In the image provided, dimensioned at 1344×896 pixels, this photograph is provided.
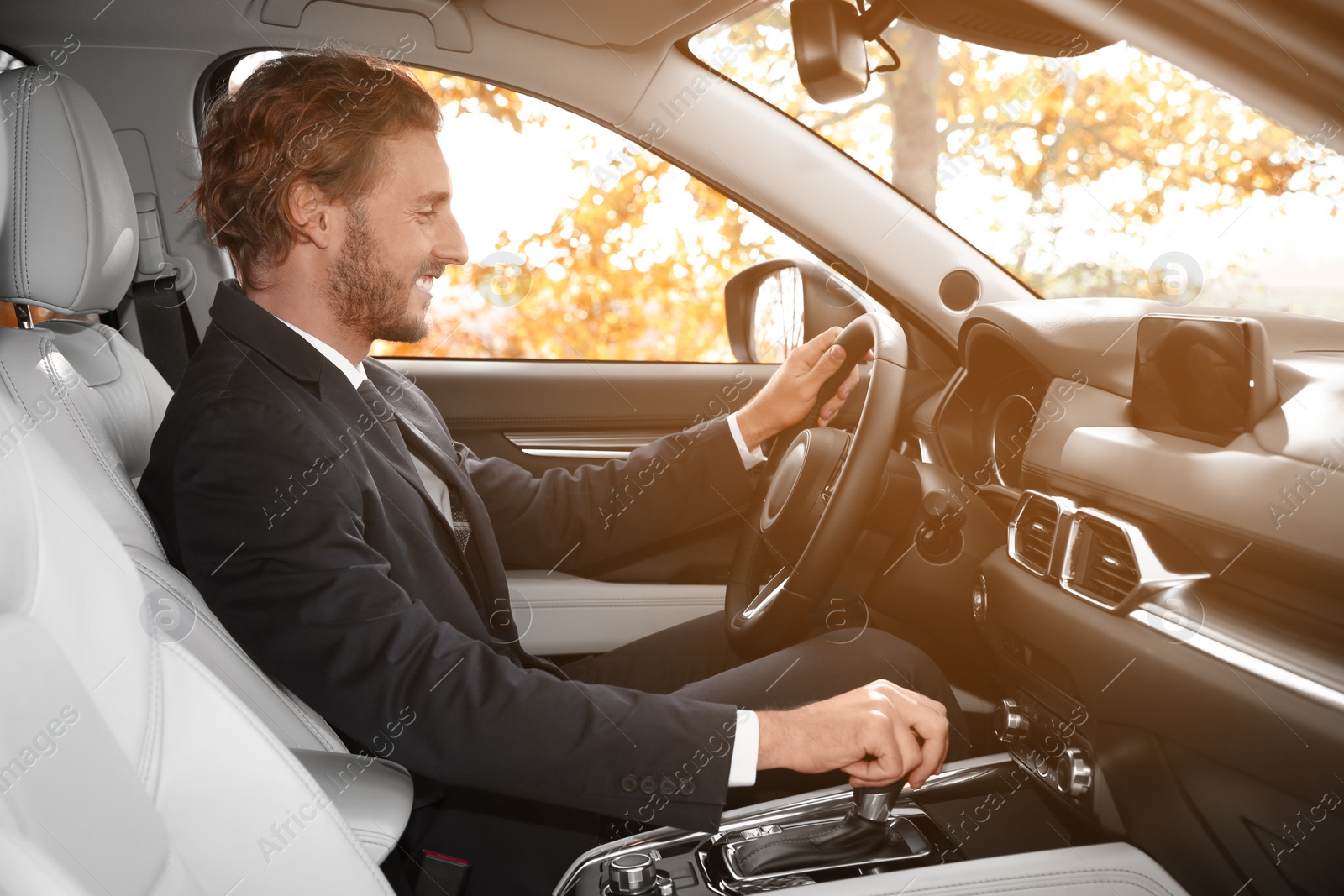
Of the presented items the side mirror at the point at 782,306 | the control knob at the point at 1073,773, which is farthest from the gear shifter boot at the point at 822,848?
the side mirror at the point at 782,306

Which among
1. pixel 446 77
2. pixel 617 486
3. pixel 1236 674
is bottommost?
pixel 1236 674

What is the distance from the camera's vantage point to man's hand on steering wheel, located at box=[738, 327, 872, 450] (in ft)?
5.24

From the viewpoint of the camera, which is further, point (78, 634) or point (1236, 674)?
point (1236, 674)

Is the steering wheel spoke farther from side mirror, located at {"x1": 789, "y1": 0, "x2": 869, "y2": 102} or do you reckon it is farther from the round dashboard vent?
side mirror, located at {"x1": 789, "y1": 0, "x2": 869, "y2": 102}

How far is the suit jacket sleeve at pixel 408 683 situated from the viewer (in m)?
1.03

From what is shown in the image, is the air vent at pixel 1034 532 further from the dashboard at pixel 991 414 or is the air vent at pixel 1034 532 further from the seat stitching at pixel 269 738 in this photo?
the seat stitching at pixel 269 738

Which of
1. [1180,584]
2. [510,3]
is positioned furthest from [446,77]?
[1180,584]

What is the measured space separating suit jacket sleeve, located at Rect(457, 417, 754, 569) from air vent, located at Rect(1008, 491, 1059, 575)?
0.51 metres

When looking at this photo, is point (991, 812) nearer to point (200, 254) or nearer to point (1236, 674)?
point (1236, 674)

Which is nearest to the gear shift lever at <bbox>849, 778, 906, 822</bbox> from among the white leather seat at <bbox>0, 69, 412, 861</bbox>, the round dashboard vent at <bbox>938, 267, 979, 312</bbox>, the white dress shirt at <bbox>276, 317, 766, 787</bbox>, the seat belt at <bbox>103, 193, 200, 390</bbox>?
the white dress shirt at <bbox>276, 317, 766, 787</bbox>

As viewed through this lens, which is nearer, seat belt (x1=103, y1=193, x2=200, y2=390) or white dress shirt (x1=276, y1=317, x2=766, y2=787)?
white dress shirt (x1=276, y1=317, x2=766, y2=787)

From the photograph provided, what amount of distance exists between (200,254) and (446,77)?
605mm

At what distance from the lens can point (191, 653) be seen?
914mm

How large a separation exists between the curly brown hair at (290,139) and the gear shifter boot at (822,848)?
1.00 metres
